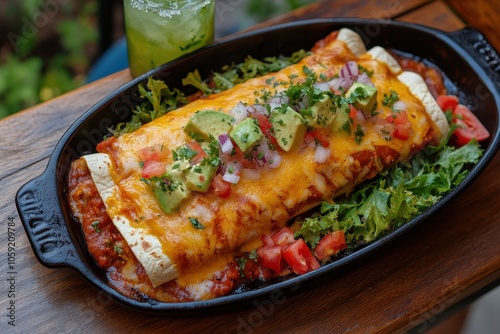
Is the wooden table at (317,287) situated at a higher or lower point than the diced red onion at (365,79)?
lower

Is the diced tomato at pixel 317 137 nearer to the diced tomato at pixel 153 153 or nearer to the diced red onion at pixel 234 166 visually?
the diced red onion at pixel 234 166

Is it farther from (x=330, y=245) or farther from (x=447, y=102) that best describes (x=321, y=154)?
(x=447, y=102)

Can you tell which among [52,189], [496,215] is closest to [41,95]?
[52,189]

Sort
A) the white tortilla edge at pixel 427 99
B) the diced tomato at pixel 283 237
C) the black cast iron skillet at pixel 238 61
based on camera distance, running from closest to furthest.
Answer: the black cast iron skillet at pixel 238 61 < the diced tomato at pixel 283 237 < the white tortilla edge at pixel 427 99

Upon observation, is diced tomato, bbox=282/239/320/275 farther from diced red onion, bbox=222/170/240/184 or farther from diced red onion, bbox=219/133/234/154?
diced red onion, bbox=219/133/234/154

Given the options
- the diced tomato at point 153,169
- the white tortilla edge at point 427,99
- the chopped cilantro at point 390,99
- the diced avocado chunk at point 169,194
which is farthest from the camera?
the white tortilla edge at point 427,99

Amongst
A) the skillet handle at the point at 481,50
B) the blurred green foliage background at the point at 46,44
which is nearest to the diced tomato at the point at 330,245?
the skillet handle at the point at 481,50
